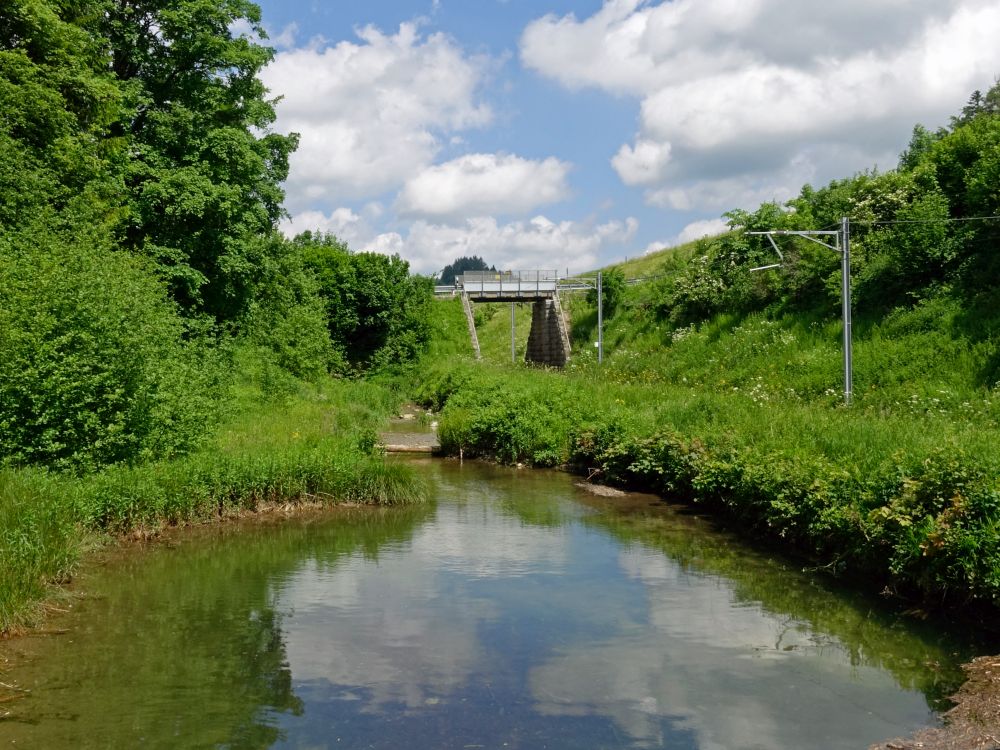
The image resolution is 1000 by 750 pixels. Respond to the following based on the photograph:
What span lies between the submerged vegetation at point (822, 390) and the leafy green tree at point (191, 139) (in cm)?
907

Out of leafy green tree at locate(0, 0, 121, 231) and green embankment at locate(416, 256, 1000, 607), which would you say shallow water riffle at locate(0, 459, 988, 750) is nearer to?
green embankment at locate(416, 256, 1000, 607)

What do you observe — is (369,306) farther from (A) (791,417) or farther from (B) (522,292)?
(A) (791,417)

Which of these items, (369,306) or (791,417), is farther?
(369,306)

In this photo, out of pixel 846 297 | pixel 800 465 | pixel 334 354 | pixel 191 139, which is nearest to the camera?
pixel 800 465

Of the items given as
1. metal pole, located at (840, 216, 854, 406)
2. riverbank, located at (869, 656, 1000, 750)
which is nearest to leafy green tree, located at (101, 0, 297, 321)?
metal pole, located at (840, 216, 854, 406)

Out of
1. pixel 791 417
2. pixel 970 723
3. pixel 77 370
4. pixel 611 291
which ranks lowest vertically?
pixel 970 723

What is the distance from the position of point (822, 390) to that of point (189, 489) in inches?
797

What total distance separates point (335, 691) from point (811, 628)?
19.8 feet

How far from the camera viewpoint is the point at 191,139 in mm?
26688

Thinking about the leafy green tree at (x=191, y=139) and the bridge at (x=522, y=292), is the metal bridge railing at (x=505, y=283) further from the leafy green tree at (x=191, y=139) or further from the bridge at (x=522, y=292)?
the leafy green tree at (x=191, y=139)

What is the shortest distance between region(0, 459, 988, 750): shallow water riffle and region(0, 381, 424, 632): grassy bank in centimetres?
60

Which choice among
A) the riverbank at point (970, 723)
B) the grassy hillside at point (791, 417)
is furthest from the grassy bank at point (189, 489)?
the riverbank at point (970, 723)

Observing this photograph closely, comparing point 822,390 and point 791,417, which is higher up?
point 822,390

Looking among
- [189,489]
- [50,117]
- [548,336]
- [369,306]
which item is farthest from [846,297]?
[548,336]
